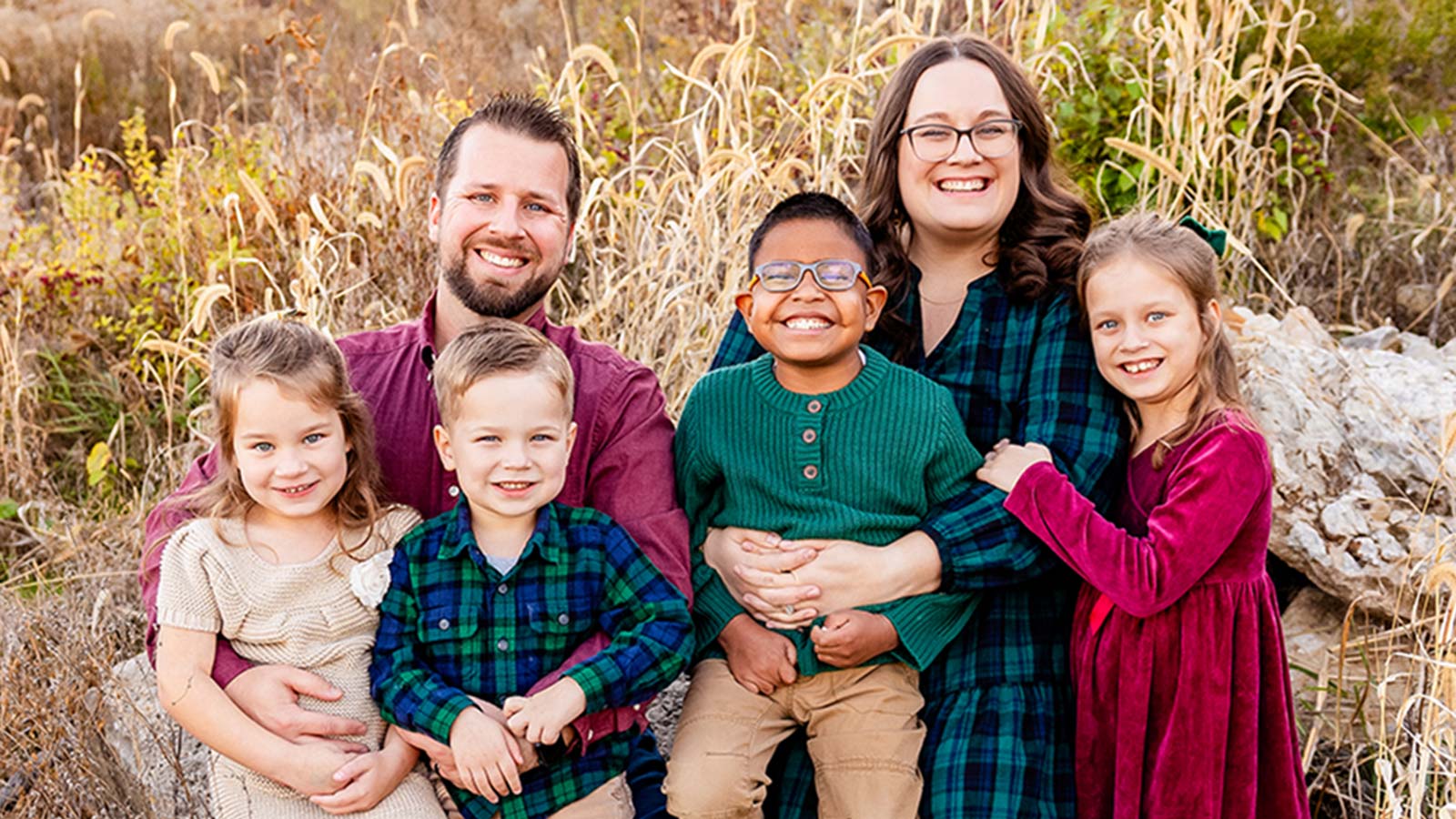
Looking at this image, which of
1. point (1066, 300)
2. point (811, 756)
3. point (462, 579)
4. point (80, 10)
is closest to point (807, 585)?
point (811, 756)

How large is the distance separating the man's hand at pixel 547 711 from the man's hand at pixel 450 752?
3cm

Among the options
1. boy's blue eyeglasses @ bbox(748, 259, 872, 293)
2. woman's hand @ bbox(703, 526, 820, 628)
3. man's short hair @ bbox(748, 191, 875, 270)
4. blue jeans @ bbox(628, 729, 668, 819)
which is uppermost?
man's short hair @ bbox(748, 191, 875, 270)

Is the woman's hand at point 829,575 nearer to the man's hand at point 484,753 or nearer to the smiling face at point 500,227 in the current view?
the man's hand at point 484,753

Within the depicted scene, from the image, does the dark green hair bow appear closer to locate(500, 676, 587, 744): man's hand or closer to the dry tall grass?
the dry tall grass

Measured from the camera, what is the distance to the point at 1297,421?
3.40 meters

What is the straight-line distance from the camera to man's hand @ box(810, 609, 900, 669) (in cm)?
272

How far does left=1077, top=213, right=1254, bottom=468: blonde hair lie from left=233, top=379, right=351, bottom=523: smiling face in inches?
63.9

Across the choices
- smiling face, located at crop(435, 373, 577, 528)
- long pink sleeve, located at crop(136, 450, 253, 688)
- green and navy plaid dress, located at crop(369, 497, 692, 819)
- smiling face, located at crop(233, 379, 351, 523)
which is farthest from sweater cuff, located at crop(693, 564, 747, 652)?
long pink sleeve, located at crop(136, 450, 253, 688)

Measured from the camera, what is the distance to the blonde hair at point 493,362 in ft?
8.61

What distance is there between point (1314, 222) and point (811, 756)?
10.8 feet

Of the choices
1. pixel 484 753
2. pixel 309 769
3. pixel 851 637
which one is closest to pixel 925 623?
pixel 851 637

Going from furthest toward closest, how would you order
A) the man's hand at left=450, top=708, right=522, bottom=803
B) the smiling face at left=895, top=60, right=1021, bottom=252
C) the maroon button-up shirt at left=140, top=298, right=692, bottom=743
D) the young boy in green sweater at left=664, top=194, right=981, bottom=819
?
the smiling face at left=895, top=60, right=1021, bottom=252
the maroon button-up shirt at left=140, top=298, right=692, bottom=743
the young boy in green sweater at left=664, top=194, right=981, bottom=819
the man's hand at left=450, top=708, right=522, bottom=803

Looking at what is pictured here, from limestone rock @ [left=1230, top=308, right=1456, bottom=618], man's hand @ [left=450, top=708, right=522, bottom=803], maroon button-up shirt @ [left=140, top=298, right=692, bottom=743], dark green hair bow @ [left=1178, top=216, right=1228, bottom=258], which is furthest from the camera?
limestone rock @ [left=1230, top=308, right=1456, bottom=618]

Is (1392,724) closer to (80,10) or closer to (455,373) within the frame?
(455,373)
